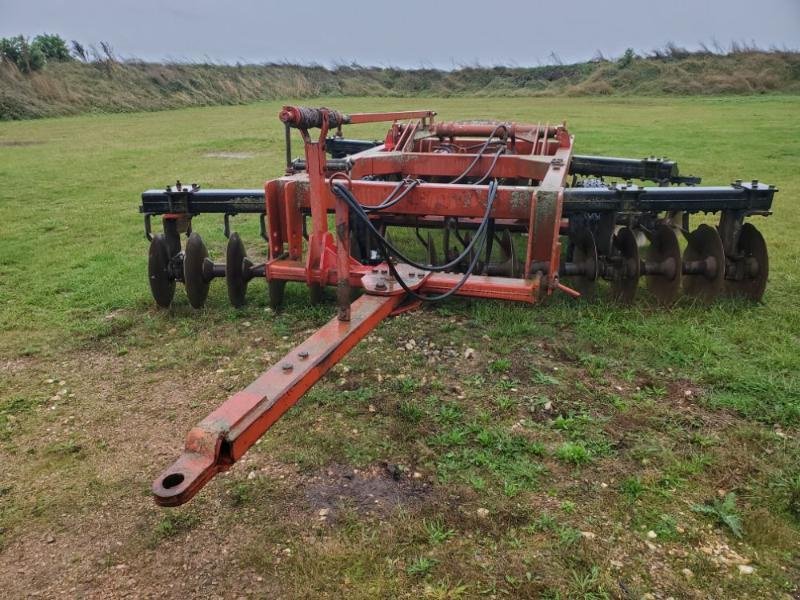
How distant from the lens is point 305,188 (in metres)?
4.20

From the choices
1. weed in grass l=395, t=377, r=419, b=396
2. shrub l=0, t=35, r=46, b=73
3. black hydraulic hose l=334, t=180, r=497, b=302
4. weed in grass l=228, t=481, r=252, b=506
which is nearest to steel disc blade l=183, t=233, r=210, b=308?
black hydraulic hose l=334, t=180, r=497, b=302

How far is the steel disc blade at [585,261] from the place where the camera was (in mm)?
4270

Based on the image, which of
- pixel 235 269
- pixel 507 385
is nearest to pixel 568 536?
pixel 507 385

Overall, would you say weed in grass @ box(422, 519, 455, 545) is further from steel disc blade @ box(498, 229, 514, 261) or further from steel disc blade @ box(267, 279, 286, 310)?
steel disc blade @ box(498, 229, 514, 261)

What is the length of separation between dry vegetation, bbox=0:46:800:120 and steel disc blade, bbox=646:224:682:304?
83.1 ft

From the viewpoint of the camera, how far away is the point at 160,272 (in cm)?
448

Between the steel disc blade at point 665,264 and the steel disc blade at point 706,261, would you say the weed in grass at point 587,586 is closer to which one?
the steel disc blade at point 665,264

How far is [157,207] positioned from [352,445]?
258 cm

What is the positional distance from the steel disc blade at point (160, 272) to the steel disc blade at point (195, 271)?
0.18 meters

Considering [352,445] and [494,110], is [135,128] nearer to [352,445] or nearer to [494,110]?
[494,110]

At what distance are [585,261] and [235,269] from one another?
92.9 inches

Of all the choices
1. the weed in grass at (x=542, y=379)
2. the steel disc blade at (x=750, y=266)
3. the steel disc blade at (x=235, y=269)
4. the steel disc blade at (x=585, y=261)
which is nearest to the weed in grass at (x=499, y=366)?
the weed in grass at (x=542, y=379)

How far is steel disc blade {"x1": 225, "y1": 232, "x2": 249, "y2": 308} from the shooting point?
13.9 feet

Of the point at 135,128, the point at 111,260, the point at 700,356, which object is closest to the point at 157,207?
the point at 111,260
